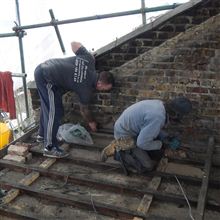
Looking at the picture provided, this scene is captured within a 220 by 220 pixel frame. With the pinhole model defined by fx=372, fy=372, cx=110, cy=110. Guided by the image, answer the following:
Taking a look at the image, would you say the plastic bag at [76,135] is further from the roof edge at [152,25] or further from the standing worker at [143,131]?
the roof edge at [152,25]

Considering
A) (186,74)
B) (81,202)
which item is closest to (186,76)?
(186,74)

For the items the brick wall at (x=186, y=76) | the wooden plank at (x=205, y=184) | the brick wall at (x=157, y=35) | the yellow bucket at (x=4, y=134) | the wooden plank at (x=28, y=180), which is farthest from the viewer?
the yellow bucket at (x=4, y=134)

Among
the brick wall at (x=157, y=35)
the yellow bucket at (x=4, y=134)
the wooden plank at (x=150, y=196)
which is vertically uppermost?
the brick wall at (x=157, y=35)

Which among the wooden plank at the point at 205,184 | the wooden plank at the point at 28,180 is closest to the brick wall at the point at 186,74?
the wooden plank at the point at 205,184

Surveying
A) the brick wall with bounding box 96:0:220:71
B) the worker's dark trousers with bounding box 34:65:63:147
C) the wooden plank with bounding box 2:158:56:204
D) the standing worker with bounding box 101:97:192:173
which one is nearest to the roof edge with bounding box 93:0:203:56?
the brick wall with bounding box 96:0:220:71

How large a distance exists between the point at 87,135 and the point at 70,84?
0.85 m

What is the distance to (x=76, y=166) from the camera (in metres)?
5.04

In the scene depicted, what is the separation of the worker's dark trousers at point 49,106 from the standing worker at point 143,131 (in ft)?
2.55

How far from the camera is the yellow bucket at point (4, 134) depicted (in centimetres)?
640

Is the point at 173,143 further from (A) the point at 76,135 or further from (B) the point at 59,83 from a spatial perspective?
(B) the point at 59,83

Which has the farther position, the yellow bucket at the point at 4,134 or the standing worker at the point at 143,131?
the yellow bucket at the point at 4,134

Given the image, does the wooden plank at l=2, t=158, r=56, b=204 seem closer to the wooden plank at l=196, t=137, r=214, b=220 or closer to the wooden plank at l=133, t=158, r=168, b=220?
the wooden plank at l=133, t=158, r=168, b=220

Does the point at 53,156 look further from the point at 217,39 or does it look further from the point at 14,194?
the point at 217,39

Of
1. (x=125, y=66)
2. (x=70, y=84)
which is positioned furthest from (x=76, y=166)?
(x=125, y=66)
